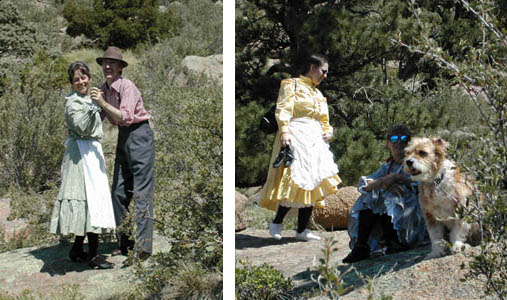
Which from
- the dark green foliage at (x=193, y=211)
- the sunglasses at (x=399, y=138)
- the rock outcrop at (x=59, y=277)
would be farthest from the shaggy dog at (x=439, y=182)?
the rock outcrop at (x=59, y=277)

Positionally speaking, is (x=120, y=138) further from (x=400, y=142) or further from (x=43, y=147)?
(x=43, y=147)

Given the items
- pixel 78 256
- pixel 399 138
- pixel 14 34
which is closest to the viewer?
pixel 399 138

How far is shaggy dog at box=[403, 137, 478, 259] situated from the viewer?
3.43 m

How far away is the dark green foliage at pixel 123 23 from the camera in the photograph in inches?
647

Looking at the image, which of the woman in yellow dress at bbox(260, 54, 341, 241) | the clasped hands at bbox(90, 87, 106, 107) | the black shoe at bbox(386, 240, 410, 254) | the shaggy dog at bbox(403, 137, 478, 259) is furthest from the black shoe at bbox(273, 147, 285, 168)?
the shaggy dog at bbox(403, 137, 478, 259)

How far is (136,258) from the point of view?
13.4 ft

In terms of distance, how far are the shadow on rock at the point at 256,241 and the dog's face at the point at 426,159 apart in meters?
2.03

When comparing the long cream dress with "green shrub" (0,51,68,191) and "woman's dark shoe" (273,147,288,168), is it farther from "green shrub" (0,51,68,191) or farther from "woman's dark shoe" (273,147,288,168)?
"green shrub" (0,51,68,191)

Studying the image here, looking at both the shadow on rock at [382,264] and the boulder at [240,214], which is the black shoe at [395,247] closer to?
the shadow on rock at [382,264]

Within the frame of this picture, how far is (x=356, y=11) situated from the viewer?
8.00 meters

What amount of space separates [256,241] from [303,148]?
962mm

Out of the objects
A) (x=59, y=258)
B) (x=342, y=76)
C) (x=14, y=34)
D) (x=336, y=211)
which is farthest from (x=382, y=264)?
(x=14, y=34)

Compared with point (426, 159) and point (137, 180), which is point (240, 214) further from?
point (426, 159)

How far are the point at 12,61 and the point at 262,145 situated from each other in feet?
25.7
